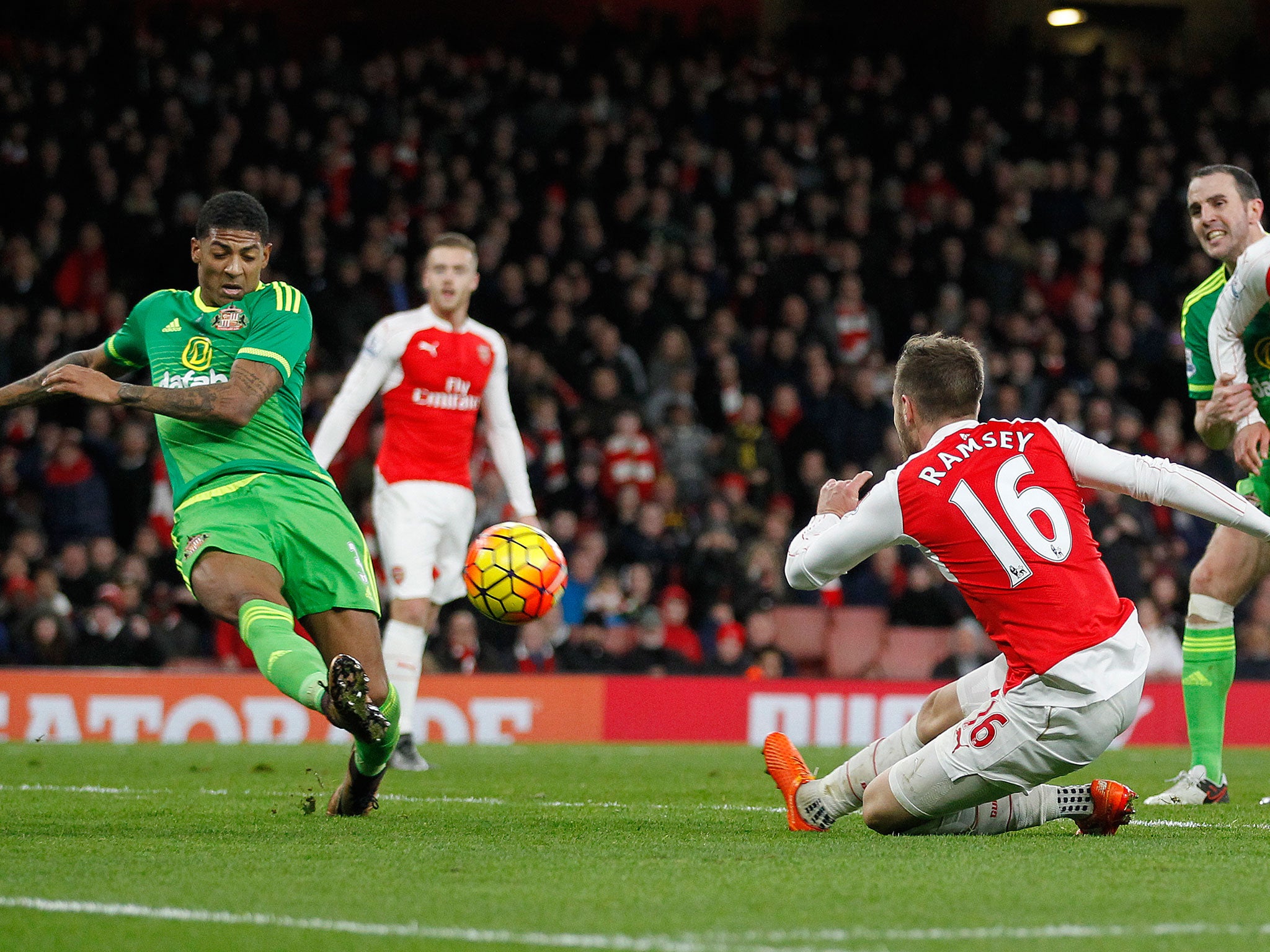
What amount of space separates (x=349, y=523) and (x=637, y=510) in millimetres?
8977

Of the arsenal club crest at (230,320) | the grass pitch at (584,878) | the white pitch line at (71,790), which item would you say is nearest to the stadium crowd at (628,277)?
the white pitch line at (71,790)

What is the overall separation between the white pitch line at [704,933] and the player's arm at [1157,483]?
1.81 metres

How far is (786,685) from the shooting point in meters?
13.1

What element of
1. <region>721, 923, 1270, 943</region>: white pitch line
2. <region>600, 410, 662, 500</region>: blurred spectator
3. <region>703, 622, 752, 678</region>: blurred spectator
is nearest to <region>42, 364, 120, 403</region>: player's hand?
<region>721, 923, 1270, 943</region>: white pitch line

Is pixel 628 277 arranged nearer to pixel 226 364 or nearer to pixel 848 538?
pixel 226 364

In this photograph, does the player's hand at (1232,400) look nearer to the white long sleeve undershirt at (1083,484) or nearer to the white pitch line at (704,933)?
the white long sleeve undershirt at (1083,484)

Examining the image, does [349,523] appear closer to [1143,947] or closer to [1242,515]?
[1242,515]

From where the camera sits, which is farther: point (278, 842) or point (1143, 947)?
point (278, 842)

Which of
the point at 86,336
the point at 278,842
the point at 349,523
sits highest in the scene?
the point at 86,336

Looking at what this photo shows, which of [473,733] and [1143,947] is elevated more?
[1143,947]

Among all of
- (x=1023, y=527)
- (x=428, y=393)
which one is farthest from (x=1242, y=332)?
(x=428, y=393)

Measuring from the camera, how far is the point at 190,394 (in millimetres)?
5680

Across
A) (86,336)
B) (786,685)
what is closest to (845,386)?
(786,685)

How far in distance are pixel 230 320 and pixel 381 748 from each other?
1605 mm
